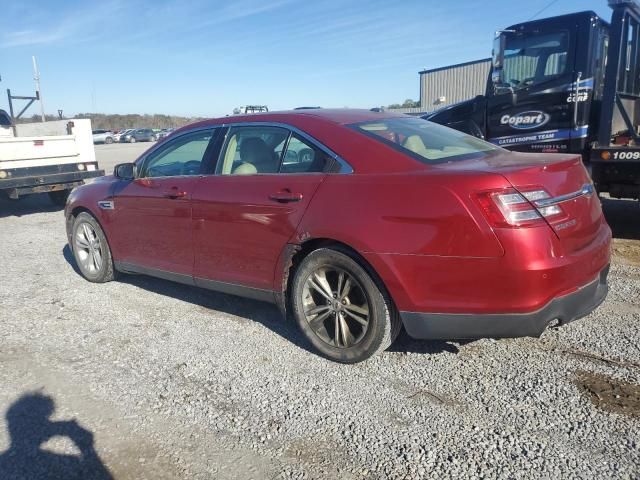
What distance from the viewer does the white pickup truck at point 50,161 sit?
919 cm

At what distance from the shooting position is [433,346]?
367cm

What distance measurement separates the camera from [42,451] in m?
2.71

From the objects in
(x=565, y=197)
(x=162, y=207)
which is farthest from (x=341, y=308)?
(x=162, y=207)

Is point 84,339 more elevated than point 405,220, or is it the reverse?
point 405,220

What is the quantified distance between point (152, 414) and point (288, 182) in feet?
5.42

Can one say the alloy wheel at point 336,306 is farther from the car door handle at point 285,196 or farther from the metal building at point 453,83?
the metal building at point 453,83

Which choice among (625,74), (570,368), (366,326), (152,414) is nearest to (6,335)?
(152,414)

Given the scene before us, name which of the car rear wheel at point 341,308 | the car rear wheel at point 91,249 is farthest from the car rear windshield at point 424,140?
the car rear wheel at point 91,249

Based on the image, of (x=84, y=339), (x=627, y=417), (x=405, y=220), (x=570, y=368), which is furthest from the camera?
(x=84, y=339)

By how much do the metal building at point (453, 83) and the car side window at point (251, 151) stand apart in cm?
1487

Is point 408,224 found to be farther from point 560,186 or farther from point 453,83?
point 453,83

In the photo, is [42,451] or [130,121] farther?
[130,121]

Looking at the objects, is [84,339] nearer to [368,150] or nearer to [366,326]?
[366,326]

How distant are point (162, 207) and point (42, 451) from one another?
7.19 feet
